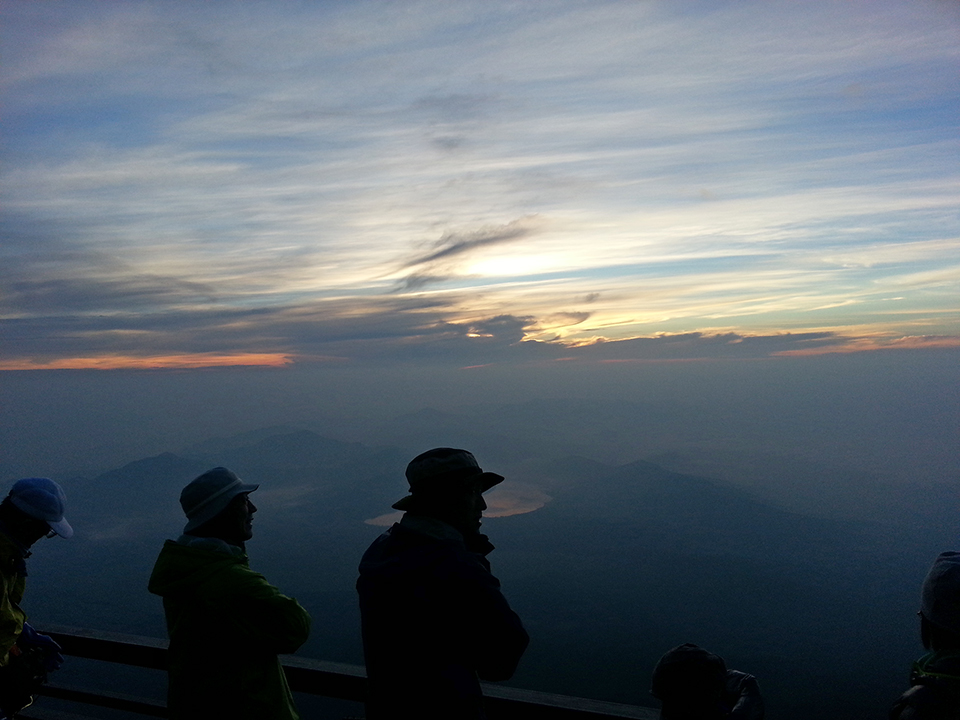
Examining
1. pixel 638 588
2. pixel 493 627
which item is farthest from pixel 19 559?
pixel 638 588

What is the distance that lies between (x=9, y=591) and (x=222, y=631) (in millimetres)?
1812

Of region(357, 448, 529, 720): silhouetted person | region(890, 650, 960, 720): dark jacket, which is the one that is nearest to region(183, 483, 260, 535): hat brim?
region(357, 448, 529, 720): silhouetted person

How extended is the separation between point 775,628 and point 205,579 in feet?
403

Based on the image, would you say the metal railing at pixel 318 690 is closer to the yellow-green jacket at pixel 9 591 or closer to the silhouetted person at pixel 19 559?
the silhouetted person at pixel 19 559

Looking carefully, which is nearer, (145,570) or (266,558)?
(266,558)

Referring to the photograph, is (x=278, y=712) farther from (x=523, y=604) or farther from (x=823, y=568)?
(x=823, y=568)

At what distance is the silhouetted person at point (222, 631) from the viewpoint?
238 centimetres

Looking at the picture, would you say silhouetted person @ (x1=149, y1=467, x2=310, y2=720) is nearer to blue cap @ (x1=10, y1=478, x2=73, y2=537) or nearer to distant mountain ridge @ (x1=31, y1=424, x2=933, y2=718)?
blue cap @ (x1=10, y1=478, x2=73, y2=537)

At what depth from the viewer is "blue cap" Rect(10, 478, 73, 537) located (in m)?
3.36

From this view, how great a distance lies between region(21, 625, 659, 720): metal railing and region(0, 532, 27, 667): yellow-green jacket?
593 mm

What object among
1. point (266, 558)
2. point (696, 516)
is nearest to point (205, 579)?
point (266, 558)

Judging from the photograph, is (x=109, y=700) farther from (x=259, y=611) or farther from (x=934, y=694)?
(x=934, y=694)

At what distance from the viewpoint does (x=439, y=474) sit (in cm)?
218

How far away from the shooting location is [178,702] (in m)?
2.51
